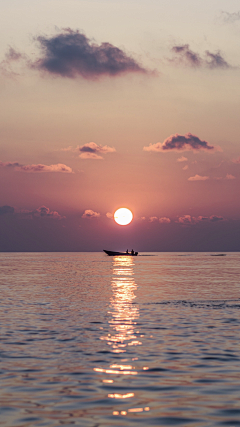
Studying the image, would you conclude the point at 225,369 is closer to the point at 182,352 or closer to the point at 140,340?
the point at 182,352

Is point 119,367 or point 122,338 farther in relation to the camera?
point 122,338

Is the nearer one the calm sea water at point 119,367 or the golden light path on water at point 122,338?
the calm sea water at point 119,367

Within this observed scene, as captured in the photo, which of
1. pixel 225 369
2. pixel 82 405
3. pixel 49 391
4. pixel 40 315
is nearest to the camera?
pixel 82 405

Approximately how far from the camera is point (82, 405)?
1402 centimetres

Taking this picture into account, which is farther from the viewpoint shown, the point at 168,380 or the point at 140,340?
the point at 140,340

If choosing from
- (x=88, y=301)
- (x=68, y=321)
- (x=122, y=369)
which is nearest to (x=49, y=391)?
(x=122, y=369)

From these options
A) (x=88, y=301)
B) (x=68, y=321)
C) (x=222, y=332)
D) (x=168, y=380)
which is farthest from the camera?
(x=88, y=301)

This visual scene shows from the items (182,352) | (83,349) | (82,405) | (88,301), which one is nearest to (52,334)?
(83,349)

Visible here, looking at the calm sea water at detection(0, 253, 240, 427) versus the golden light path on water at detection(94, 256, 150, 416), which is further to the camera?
the golden light path on water at detection(94, 256, 150, 416)

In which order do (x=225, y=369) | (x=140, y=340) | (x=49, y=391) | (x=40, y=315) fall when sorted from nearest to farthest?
(x=49, y=391) → (x=225, y=369) → (x=140, y=340) → (x=40, y=315)

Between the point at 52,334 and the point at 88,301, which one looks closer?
the point at 52,334

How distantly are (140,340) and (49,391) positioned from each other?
9.62 metres

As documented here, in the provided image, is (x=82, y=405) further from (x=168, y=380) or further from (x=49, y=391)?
(x=168, y=380)

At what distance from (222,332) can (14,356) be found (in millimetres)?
11653
